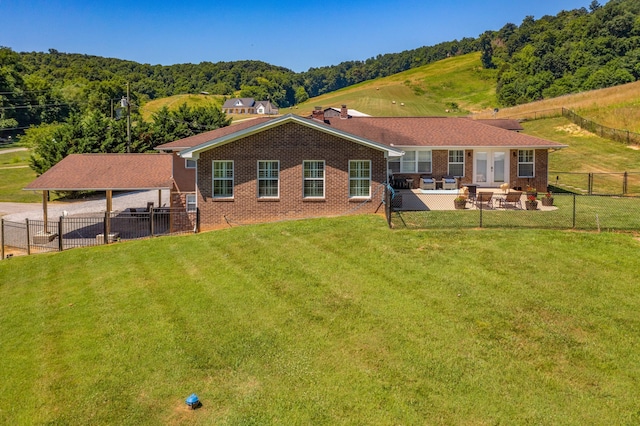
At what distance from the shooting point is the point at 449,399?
22.9 feet

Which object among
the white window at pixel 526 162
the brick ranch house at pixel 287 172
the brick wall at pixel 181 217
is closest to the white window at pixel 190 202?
the brick wall at pixel 181 217

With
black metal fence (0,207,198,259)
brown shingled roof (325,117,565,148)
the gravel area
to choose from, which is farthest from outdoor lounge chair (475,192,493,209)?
the gravel area

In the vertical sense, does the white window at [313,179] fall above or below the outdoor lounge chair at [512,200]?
above

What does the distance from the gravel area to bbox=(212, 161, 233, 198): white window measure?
1300 cm

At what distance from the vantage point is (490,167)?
2741 cm

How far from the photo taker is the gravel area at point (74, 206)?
107 feet

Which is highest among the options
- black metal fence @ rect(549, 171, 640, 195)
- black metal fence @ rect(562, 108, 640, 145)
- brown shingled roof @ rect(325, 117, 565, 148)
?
black metal fence @ rect(562, 108, 640, 145)

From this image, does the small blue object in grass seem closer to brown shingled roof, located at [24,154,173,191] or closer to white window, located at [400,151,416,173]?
brown shingled roof, located at [24,154,173,191]

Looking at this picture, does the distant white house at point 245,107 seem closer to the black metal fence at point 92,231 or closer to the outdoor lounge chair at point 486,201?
the black metal fence at point 92,231

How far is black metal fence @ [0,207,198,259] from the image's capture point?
20.4 meters

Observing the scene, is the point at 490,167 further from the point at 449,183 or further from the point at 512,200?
the point at 512,200

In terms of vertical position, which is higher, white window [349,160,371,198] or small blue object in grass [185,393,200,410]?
white window [349,160,371,198]

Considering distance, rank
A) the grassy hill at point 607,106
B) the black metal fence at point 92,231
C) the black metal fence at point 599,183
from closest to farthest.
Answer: the black metal fence at point 92,231
the black metal fence at point 599,183
the grassy hill at point 607,106

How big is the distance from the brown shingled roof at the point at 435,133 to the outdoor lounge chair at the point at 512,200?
19.8 feet
